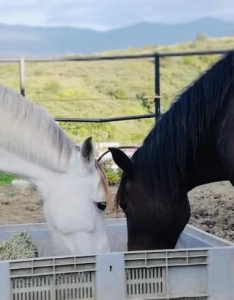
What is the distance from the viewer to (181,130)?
2566mm

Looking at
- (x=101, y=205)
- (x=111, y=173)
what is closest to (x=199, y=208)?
(x=111, y=173)

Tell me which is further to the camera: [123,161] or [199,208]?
[199,208]

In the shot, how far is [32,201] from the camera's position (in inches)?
220

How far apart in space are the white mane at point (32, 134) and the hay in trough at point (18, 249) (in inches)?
14.4

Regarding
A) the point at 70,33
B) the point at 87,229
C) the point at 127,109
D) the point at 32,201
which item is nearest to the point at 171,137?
the point at 87,229

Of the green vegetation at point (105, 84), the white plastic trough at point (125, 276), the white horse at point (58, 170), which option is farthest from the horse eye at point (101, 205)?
the green vegetation at point (105, 84)

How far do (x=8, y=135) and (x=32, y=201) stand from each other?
110 inches

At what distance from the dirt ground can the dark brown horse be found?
150 centimetres

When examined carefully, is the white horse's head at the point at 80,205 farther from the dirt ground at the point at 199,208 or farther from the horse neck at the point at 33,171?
the dirt ground at the point at 199,208

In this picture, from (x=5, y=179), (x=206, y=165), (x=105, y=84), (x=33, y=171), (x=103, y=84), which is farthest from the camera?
(x=105, y=84)

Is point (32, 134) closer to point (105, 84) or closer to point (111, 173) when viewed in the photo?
point (111, 173)

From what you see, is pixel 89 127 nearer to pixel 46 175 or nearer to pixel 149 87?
pixel 46 175

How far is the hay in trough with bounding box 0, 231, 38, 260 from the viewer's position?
2609 mm

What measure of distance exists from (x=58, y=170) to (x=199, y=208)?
2447 mm
